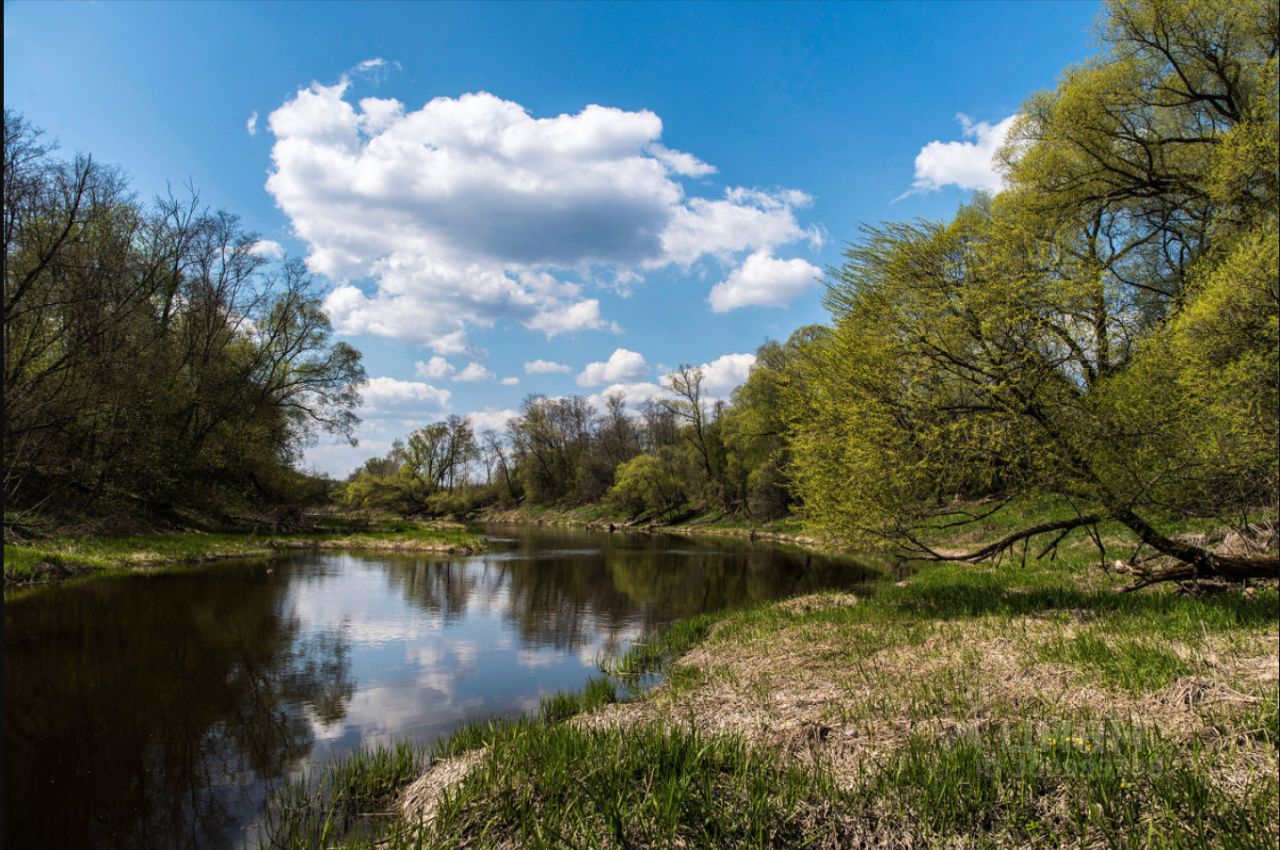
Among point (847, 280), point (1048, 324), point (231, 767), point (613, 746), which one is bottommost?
point (231, 767)

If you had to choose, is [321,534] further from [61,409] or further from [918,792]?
[918,792]

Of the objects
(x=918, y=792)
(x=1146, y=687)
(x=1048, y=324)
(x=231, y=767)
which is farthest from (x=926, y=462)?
(x=231, y=767)

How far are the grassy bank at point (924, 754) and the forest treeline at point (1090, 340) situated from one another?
7.62ft

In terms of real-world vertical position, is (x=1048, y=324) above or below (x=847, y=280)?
below

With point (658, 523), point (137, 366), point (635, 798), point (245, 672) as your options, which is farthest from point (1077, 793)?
point (658, 523)

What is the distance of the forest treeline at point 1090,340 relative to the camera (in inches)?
432

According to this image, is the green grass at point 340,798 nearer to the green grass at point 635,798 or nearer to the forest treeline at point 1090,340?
the green grass at point 635,798

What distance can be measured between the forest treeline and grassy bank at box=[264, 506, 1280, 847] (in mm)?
2322

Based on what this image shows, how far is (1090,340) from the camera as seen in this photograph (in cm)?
1237

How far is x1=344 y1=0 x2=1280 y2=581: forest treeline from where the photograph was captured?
11.0m

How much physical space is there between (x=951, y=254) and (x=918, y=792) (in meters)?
10.3

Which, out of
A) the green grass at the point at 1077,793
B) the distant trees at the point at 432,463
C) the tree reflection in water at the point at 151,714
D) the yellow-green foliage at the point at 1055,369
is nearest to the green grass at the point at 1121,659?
the green grass at the point at 1077,793

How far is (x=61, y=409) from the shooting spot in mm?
21281

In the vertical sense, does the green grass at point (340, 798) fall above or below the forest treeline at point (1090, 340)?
below
